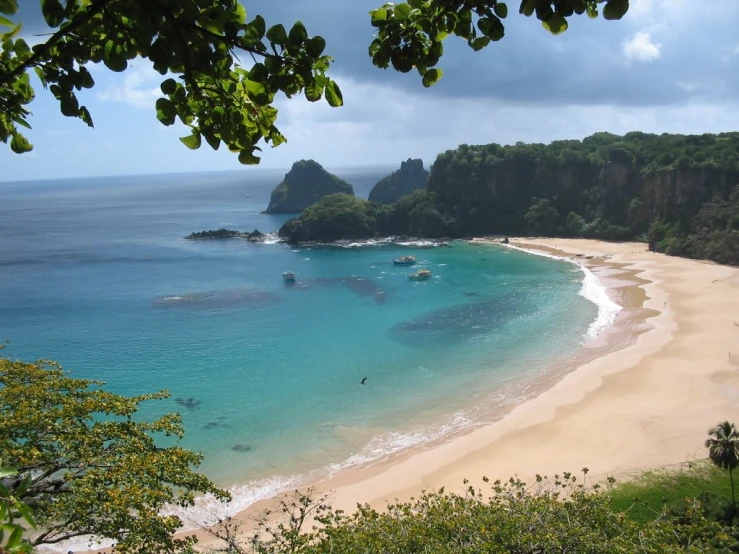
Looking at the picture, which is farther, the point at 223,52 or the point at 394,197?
the point at 394,197

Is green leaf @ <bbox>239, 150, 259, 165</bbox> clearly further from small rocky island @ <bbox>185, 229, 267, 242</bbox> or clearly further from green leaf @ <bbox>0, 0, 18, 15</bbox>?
small rocky island @ <bbox>185, 229, 267, 242</bbox>

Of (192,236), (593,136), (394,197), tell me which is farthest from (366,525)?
(394,197)

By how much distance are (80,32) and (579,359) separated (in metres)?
34.9

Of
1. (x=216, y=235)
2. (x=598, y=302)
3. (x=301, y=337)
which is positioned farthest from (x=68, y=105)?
(x=216, y=235)

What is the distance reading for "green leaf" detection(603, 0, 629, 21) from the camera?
259 centimetres

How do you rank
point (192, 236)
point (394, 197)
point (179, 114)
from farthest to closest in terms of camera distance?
point (394, 197) < point (192, 236) < point (179, 114)

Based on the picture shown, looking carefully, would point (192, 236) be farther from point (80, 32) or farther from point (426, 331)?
point (80, 32)

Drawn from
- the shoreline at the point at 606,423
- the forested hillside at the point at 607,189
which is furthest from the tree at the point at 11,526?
the forested hillside at the point at 607,189

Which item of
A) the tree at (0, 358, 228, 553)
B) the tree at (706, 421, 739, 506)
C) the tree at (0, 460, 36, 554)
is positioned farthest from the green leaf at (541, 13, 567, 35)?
the tree at (706, 421, 739, 506)

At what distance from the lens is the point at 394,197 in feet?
430

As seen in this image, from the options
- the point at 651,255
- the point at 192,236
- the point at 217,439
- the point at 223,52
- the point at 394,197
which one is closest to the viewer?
the point at 223,52

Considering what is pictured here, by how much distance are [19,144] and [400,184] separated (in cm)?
12994

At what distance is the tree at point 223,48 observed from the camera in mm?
2807

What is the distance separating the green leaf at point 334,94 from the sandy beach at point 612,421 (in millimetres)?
19535
